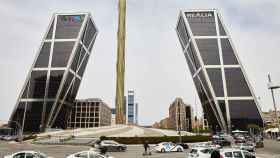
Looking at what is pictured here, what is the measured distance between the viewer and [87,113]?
161 meters

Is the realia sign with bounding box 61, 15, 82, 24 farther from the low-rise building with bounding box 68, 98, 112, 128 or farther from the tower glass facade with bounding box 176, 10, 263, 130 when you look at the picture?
the low-rise building with bounding box 68, 98, 112, 128

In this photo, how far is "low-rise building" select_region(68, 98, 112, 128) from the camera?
519 ft

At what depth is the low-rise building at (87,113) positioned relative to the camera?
15812 centimetres

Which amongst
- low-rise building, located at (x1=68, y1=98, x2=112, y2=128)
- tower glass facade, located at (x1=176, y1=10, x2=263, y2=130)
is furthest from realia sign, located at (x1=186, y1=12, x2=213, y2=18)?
low-rise building, located at (x1=68, y1=98, x2=112, y2=128)

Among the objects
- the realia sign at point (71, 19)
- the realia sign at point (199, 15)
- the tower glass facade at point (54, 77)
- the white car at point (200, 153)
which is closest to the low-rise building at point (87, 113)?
the tower glass facade at point (54, 77)

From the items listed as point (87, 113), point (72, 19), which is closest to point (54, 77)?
point (72, 19)

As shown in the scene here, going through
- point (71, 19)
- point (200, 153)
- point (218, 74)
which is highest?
point (71, 19)

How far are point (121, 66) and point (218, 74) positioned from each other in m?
35.9

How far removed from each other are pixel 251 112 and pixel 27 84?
81817mm

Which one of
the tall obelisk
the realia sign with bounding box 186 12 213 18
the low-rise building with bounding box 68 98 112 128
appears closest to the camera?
the tall obelisk

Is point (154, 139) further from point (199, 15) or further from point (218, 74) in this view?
point (199, 15)

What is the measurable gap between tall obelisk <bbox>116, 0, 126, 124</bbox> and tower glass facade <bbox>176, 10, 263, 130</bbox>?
2431 centimetres

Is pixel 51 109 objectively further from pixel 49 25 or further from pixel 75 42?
pixel 49 25

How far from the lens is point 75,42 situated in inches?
4306
